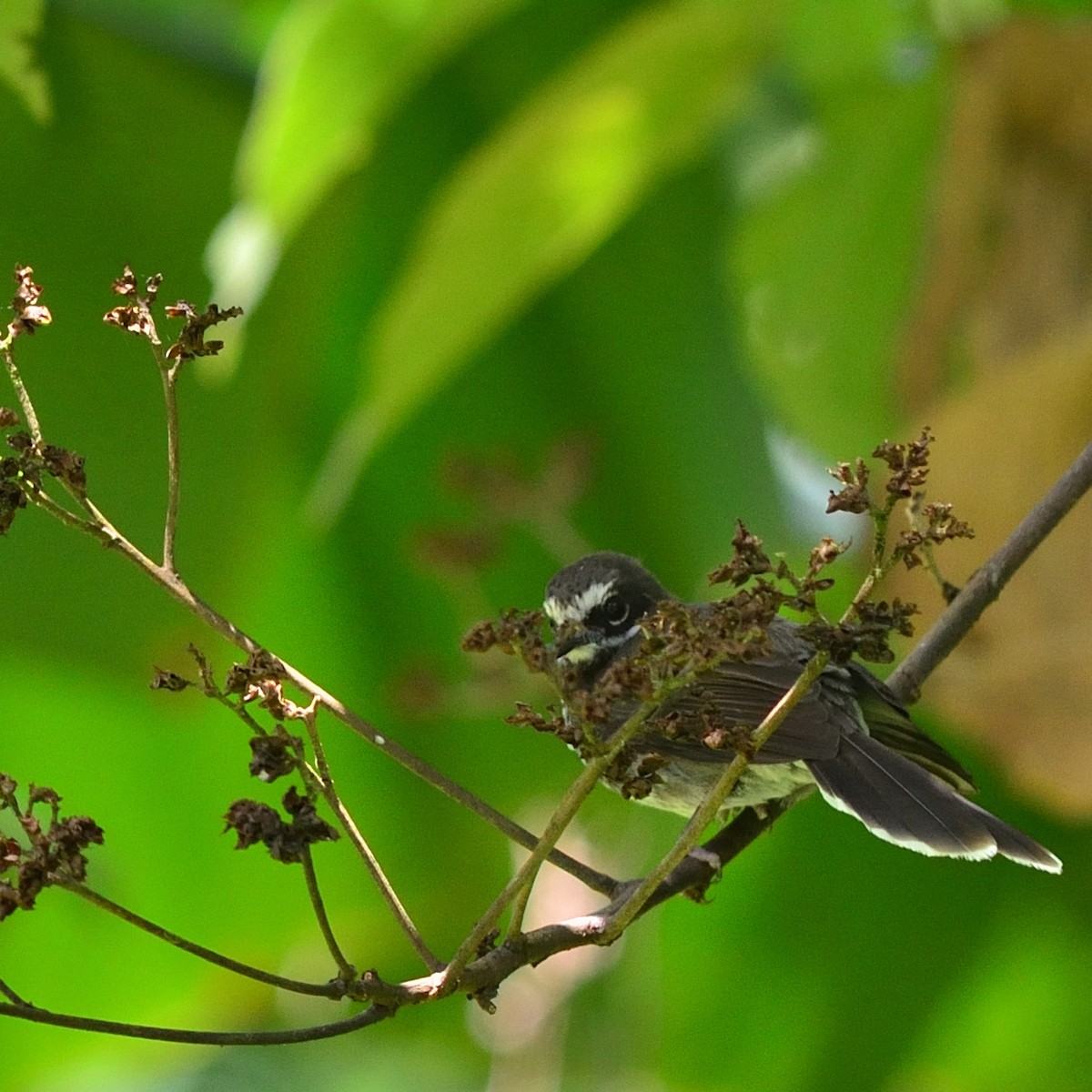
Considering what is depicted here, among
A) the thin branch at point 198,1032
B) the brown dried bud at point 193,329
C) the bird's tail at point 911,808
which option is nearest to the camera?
the thin branch at point 198,1032

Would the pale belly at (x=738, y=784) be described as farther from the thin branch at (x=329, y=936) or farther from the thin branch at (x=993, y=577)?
the thin branch at (x=329, y=936)

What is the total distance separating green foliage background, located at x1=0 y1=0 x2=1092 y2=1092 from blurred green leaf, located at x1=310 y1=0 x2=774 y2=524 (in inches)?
0.5

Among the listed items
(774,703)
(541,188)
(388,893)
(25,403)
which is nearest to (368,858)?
(388,893)

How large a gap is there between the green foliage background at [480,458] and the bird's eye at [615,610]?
383 mm

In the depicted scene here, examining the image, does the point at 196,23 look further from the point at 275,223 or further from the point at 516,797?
the point at 516,797

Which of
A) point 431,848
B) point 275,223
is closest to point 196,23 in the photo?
point 275,223

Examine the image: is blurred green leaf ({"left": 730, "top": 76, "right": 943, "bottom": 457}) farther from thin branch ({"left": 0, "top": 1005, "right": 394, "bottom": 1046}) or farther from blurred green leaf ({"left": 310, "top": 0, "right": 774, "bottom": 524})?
thin branch ({"left": 0, "top": 1005, "right": 394, "bottom": 1046})

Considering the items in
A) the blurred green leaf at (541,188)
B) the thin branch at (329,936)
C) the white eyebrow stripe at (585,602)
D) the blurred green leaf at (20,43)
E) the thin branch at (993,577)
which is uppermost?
the blurred green leaf at (541,188)

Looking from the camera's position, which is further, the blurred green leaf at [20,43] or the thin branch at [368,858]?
the blurred green leaf at [20,43]

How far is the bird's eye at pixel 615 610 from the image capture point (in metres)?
4.29

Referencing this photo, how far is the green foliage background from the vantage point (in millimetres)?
4043

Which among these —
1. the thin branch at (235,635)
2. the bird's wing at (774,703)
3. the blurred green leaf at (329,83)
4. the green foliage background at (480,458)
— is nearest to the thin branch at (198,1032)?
the thin branch at (235,635)

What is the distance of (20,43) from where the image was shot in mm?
1984

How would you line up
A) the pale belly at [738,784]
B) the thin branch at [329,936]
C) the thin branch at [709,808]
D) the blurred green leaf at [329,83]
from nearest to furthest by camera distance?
the thin branch at [329,936] → the thin branch at [709,808] → the pale belly at [738,784] → the blurred green leaf at [329,83]
